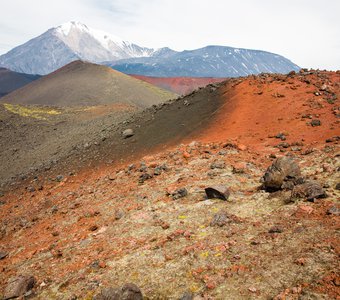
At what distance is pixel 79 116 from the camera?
4225 centimetres

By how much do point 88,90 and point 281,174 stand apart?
2685 inches

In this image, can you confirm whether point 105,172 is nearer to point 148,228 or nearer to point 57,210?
point 57,210

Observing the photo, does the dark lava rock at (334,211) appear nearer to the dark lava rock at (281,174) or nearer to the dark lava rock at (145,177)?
the dark lava rock at (281,174)

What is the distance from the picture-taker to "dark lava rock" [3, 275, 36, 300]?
23.4 feet

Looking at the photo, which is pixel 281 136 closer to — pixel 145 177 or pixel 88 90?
pixel 145 177

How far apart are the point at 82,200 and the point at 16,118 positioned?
32578mm

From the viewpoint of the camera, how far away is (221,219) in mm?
7953

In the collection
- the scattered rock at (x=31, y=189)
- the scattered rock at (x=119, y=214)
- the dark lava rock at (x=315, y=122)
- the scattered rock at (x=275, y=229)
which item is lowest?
the scattered rock at (x=31, y=189)

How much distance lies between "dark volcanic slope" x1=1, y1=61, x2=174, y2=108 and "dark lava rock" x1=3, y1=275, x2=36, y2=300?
5843 centimetres

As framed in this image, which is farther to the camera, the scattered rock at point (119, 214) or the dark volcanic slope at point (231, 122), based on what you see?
the dark volcanic slope at point (231, 122)

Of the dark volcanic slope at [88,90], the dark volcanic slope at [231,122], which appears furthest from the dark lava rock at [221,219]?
the dark volcanic slope at [88,90]

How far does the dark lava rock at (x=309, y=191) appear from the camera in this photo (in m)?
7.67

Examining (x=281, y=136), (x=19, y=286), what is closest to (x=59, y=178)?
(x=19, y=286)

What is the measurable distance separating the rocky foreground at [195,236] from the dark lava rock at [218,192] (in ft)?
0.11
